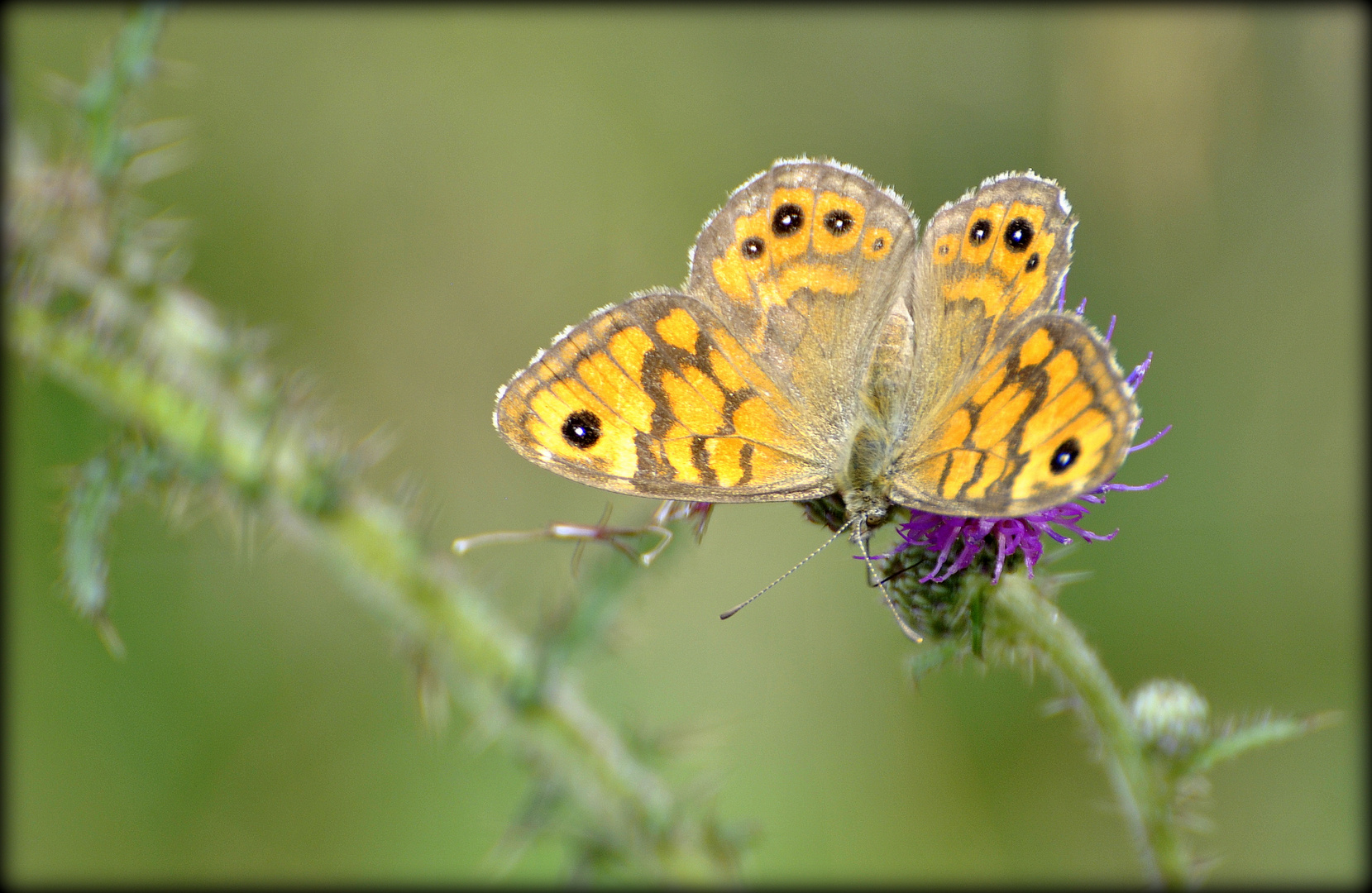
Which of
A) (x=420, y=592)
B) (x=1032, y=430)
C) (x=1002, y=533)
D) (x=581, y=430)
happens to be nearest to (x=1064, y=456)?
(x=1032, y=430)

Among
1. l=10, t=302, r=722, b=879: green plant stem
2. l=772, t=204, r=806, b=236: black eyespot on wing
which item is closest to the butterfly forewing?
l=772, t=204, r=806, b=236: black eyespot on wing

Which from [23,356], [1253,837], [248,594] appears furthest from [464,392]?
[1253,837]

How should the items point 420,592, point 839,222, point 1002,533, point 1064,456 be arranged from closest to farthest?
point 1064,456
point 1002,533
point 839,222
point 420,592

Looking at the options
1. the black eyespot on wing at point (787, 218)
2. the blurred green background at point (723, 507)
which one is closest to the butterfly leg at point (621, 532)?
the black eyespot on wing at point (787, 218)

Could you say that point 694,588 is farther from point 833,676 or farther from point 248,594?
point 248,594

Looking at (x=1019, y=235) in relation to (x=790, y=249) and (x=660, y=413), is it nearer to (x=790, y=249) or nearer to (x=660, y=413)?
(x=790, y=249)

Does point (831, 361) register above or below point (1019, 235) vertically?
below

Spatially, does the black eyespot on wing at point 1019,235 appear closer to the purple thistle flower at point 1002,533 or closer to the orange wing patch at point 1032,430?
the orange wing patch at point 1032,430
